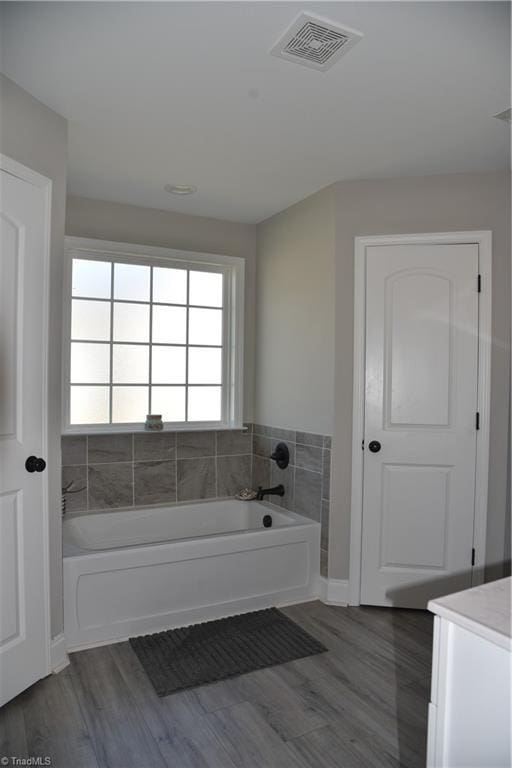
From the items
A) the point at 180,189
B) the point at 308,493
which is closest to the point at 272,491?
the point at 308,493

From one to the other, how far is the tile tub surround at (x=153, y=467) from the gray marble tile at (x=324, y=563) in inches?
39.0

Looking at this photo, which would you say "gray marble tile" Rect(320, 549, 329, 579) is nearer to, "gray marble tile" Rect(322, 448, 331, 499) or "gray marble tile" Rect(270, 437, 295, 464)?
"gray marble tile" Rect(322, 448, 331, 499)

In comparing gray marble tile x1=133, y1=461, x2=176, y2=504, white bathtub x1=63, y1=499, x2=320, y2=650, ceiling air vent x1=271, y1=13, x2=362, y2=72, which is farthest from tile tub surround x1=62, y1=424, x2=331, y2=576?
ceiling air vent x1=271, y1=13, x2=362, y2=72

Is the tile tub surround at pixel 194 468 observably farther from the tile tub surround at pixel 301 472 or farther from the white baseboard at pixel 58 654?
the white baseboard at pixel 58 654

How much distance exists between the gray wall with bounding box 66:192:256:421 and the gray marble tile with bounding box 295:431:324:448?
0.69 m

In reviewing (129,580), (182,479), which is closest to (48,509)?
(129,580)

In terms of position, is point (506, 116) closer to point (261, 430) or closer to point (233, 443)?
point (261, 430)

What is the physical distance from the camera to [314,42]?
189 centimetres

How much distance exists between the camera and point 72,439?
11.4 ft

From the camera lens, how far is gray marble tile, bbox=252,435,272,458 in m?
3.93

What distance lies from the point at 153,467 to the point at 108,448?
1.16ft

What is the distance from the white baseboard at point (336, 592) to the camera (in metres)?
3.21

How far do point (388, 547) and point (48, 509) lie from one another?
195 cm

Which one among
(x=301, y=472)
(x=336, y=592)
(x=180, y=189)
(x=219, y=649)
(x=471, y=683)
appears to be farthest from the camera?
(x=301, y=472)
